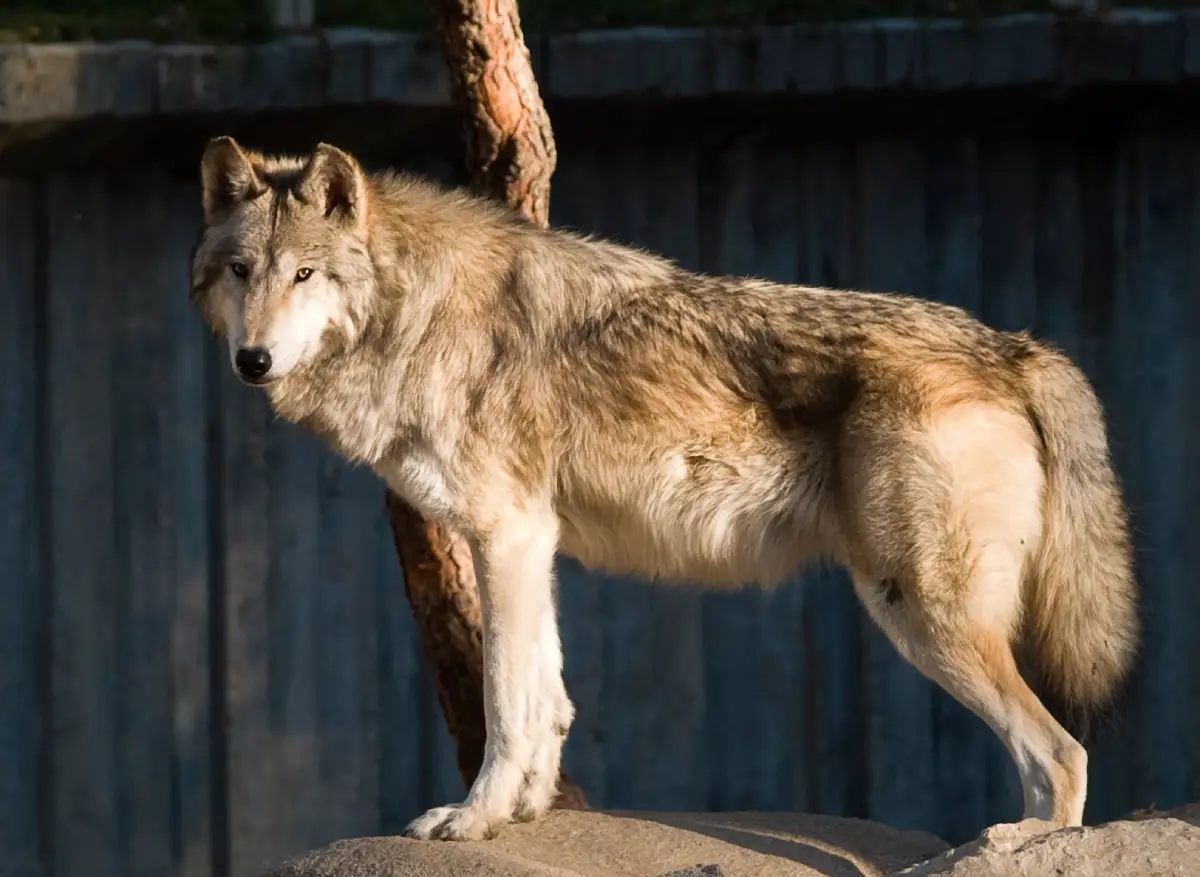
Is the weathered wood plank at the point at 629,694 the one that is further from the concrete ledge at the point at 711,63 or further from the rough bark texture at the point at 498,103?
the concrete ledge at the point at 711,63

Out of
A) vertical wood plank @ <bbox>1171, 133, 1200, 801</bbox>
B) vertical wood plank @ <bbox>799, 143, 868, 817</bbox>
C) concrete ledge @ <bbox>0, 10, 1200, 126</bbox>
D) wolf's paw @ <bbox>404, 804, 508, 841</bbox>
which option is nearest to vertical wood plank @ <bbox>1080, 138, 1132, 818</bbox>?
vertical wood plank @ <bbox>1171, 133, 1200, 801</bbox>

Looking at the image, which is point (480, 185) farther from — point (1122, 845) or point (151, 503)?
point (1122, 845)

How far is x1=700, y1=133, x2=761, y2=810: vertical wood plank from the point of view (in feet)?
25.3

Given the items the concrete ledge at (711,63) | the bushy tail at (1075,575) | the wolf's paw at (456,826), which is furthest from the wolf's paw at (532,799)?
the concrete ledge at (711,63)

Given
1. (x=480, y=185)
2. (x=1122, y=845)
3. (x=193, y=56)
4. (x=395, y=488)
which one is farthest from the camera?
(x=193, y=56)

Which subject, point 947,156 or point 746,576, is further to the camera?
point 947,156

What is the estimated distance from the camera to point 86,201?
7.59 meters

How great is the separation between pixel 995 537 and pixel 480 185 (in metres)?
2.25

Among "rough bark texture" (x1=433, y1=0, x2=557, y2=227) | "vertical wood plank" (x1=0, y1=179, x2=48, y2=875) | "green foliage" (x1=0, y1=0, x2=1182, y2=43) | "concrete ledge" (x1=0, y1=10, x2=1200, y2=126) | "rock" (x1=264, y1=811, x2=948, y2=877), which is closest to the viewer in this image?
"rock" (x1=264, y1=811, x2=948, y2=877)

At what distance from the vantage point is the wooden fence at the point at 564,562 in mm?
7586

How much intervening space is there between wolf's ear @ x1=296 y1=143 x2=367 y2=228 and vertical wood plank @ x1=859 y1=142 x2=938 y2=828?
279cm

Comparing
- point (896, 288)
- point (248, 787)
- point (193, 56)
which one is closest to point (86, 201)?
point (193, 56)

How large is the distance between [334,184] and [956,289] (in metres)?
3.10

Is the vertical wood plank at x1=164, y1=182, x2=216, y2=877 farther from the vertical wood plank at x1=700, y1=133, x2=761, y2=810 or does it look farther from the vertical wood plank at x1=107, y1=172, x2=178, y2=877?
the vertical wood plank at x1=700, y1=133, x2=761, y2=810
